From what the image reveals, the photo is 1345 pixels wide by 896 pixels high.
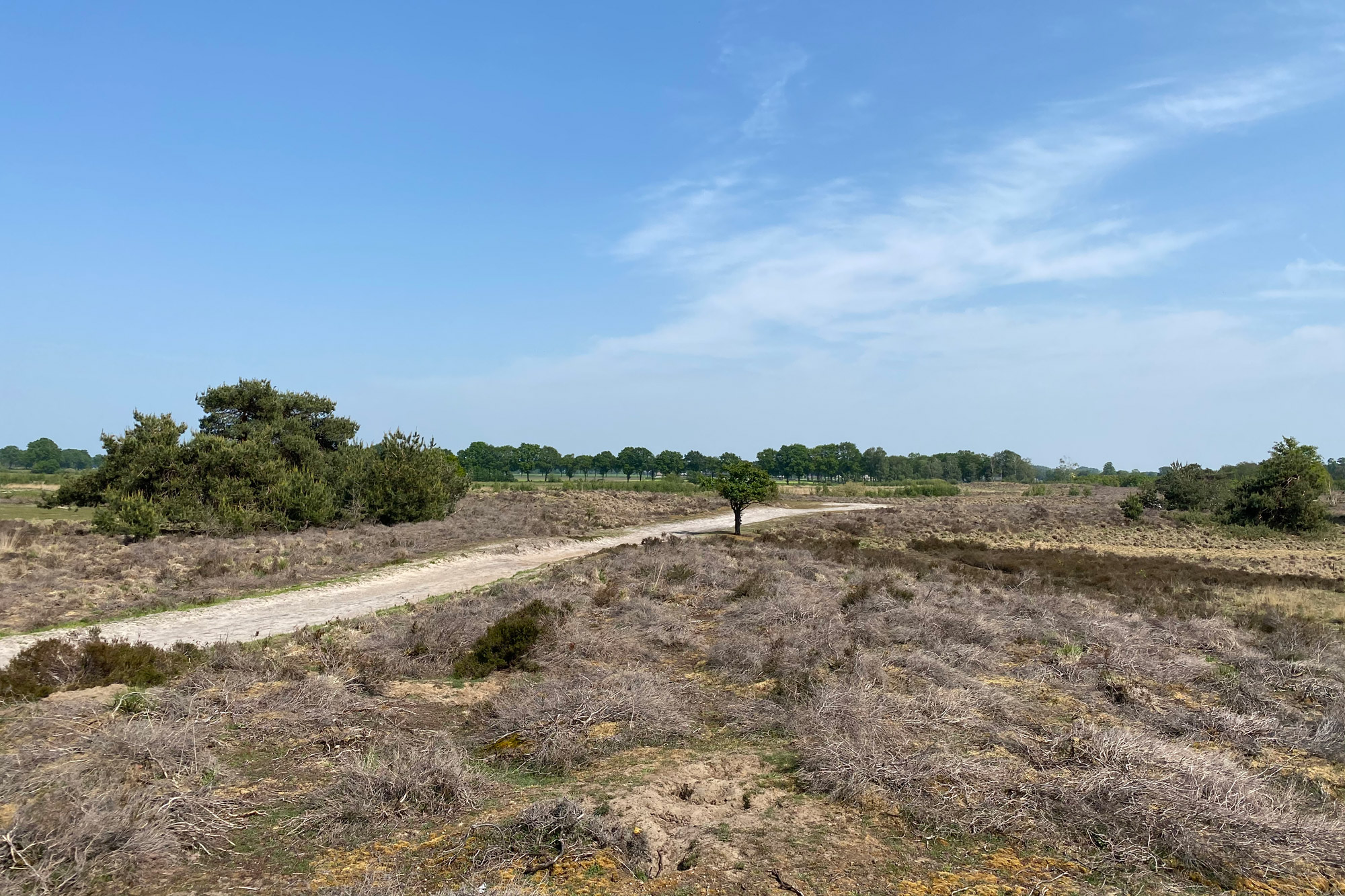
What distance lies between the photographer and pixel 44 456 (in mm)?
175375

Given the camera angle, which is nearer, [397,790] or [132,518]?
[397,790]

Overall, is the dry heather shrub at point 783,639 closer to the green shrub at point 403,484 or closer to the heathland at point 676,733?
the heathland at point 676,733

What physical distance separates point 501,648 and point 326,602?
27.0 ft

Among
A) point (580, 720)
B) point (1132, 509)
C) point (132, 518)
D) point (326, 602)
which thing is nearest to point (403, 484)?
point (132, 518)

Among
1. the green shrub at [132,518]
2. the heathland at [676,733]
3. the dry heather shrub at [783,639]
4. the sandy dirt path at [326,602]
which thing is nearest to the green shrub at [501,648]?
the heathland at [676,733]

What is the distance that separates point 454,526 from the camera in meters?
33.9

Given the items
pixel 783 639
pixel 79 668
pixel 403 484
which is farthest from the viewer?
pixel 403 484

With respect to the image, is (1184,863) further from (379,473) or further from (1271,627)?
(379,473)

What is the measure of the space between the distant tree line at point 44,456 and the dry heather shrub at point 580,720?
209 m

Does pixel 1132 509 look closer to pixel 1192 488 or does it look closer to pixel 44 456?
pixel 1192 488

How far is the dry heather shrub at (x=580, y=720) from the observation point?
7430mm

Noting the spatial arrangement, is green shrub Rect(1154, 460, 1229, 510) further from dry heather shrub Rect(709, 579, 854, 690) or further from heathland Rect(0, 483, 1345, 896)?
dry heather shrub Rect(709, 579, 854, 690)

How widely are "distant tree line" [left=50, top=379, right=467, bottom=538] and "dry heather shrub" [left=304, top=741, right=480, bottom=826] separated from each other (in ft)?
85.8

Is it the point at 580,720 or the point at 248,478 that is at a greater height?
the point at 248,478
